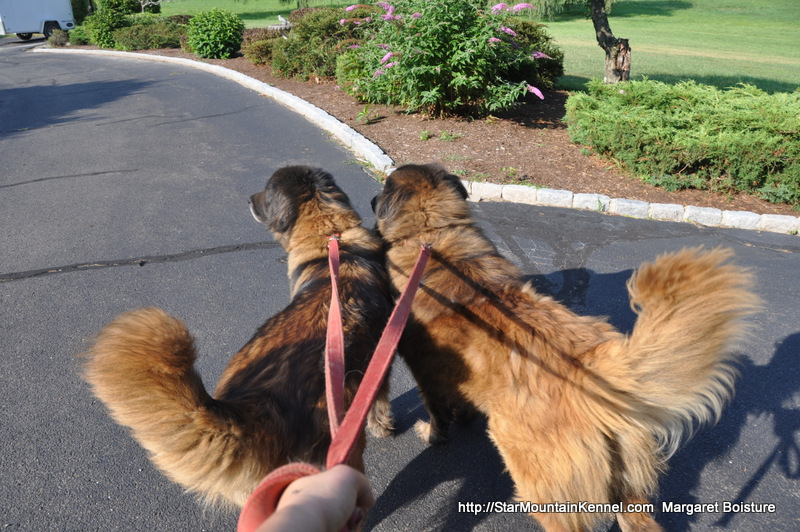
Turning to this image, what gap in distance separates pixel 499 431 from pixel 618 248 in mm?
4266

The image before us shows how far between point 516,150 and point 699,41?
2991 cm

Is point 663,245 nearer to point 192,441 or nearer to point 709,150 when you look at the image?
point 709,150

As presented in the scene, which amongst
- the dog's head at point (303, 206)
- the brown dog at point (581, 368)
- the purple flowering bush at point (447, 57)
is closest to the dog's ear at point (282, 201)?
the dog's head at point (303, 206)

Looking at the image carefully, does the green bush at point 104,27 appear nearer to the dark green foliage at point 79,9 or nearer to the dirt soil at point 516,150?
the dark green foliage at point 79,9

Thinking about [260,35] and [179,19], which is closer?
[260,35]

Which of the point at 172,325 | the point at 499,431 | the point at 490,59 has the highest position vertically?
the point at 490,59

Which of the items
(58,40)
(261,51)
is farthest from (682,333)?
(58,40)

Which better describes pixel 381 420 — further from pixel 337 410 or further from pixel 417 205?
pixel 337 410

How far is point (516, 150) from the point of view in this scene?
29.2 ft

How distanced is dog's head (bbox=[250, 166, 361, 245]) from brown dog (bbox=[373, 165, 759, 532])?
834 mm

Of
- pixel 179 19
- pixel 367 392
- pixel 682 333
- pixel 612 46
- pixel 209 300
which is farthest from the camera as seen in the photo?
pixel 179 19

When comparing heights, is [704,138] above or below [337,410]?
below

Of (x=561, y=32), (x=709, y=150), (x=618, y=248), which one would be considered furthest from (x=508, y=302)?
(x=561, y=32)

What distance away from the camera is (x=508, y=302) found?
2678 mm
